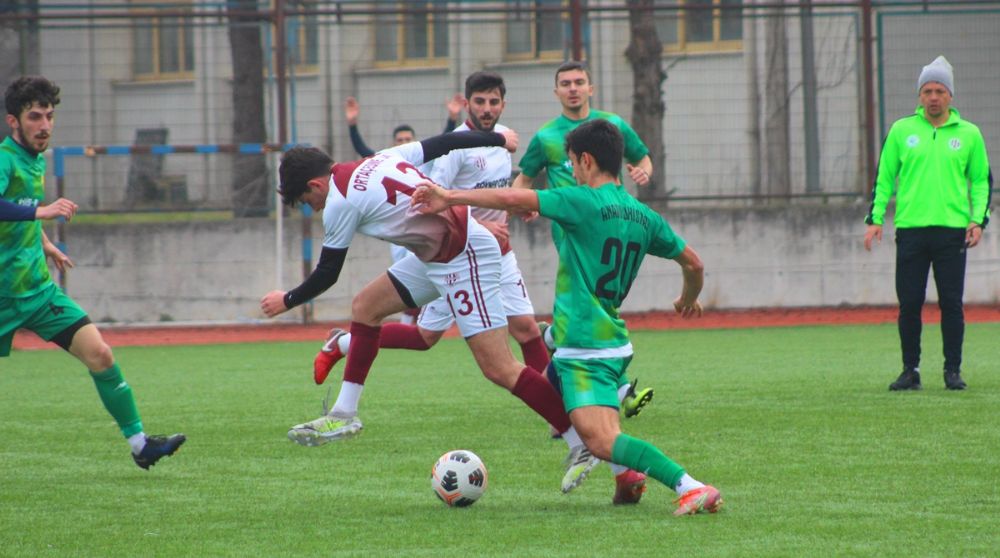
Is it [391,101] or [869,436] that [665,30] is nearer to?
[391,101]

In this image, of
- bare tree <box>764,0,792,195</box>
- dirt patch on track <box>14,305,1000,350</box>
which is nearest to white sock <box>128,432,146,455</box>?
dirt patch on track <box>14,305,1000,350</box>

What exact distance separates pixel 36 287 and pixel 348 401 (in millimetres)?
1651

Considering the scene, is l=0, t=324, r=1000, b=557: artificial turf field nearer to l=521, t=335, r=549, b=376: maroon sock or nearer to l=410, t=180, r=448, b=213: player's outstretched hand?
l=521, t=335, r=549, b=376: maroon sock

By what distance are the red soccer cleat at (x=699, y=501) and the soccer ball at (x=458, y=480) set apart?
36.9 inches

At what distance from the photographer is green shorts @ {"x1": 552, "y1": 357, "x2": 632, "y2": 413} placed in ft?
19.4

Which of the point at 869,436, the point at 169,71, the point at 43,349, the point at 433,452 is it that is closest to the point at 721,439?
the point at 869,436

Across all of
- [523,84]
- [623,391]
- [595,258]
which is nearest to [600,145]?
[595,258]

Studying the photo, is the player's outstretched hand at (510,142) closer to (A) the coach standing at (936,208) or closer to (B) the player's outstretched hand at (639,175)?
(B) the player's outstretched hand at (639,175)

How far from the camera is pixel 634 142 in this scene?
357 inches

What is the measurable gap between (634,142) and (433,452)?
8.29 feet

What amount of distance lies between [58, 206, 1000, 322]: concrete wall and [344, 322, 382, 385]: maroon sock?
1011cm

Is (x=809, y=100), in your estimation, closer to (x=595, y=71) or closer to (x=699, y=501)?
(x=595, y=71)

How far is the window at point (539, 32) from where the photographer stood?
18938 millimetres

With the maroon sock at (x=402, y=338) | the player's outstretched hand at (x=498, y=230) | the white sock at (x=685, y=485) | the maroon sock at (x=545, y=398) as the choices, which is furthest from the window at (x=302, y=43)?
the white sock at (x=685, y=485)
